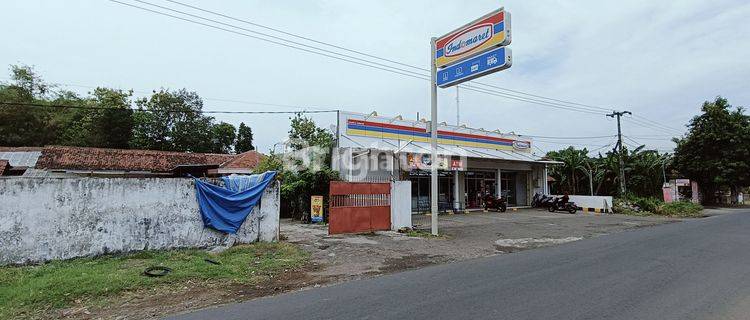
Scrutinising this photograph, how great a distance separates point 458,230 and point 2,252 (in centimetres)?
1371

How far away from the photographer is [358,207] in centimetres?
1515

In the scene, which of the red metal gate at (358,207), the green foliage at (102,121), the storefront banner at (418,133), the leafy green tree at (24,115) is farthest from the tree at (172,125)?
the red metal gate at (358,207)

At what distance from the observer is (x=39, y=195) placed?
9125 mm

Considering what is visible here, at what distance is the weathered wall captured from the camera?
29.1 ft

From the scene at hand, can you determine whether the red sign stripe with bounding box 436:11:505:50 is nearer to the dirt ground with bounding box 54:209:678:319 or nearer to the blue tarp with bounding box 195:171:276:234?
the dirt ground with bounding box 54:209:678:319

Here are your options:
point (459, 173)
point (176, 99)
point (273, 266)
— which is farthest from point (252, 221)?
point (176, 99)

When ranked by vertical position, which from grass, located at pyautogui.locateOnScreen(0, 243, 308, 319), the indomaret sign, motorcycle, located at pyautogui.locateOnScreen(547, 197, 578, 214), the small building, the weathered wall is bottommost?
grass, located at pyautogui.locateOnScreen(0, 243, 308, 319)

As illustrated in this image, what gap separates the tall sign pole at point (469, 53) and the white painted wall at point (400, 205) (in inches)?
58.7

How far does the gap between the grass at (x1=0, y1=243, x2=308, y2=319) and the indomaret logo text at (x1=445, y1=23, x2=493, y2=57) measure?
883cm

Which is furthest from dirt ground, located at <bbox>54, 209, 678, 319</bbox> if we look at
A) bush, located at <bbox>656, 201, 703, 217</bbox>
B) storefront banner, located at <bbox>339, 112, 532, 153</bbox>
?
bush, located at <bbox>656, 201, 703, 217</bbox>

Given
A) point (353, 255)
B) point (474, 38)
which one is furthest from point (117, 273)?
point (474, 38)

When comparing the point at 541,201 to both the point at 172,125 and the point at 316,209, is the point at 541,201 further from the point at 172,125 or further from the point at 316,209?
the point at 172,125

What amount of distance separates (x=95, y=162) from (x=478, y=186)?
25.5 m

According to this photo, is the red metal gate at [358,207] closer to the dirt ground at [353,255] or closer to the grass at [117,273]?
the dirt ground at [353,255]
